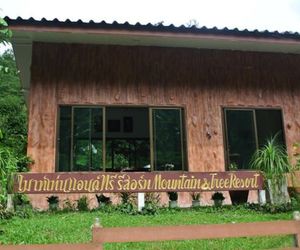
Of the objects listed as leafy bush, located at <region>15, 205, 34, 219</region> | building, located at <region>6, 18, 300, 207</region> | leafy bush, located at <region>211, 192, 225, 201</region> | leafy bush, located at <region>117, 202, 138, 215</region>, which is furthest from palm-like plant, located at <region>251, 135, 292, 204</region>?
leafy bush, located at <region>15, 205, 34, 219</region>

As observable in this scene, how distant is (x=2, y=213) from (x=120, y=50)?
5.02 m

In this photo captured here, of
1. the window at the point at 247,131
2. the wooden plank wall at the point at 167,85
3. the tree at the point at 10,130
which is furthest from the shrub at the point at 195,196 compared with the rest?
the tree at the point at 10,130

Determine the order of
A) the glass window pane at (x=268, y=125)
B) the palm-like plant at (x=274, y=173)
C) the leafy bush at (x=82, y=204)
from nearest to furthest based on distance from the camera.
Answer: the palm-like plant at (x=274, y=173) → the leafy bush at (x=82, y=204) → the glass window pane at (x=268, y=125)

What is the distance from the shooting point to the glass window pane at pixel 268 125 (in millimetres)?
11336

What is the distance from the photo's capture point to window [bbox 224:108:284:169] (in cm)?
1112

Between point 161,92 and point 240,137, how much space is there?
2217 millimetres

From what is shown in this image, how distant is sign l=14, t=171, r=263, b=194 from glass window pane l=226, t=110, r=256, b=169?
5.11ft

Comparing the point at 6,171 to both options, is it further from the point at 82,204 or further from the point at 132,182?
the point at 132,182

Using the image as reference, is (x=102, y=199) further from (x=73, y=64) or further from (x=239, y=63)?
(x=239, y=63)

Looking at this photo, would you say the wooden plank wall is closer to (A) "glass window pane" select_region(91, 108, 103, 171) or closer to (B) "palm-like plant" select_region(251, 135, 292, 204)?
(A) "glass window pane" select_region(91, 108, 103, 171)

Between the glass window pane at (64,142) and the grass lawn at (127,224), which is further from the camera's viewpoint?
the glass window pane at (64,142)

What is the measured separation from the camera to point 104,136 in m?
10.6

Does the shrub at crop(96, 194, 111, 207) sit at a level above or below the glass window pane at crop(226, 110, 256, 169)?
below

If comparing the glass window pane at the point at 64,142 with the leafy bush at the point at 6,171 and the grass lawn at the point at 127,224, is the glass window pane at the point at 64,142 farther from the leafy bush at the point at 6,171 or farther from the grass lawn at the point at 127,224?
the grass lawn at the point at 127,224
